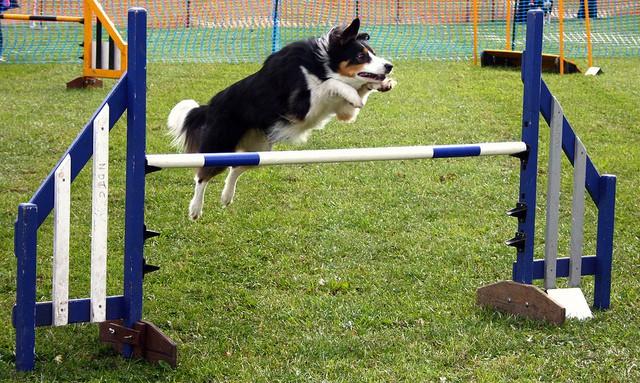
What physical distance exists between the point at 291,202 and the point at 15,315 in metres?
3.53

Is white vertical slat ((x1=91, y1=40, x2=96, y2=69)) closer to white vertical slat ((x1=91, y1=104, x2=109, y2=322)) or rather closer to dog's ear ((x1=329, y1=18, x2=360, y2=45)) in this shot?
dog's ear ((x1=329, y1=18, x2=360, y2=45))

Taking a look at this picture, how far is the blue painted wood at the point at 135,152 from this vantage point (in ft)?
13.0

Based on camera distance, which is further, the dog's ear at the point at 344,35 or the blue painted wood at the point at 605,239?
the dog's ear at the point at 344,35

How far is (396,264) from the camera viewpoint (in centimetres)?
572

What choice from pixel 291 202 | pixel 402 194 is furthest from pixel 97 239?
pixel 402 194

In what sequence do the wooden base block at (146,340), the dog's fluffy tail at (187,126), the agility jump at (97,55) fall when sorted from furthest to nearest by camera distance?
the agility jump at (97,55)
the dog's fluffy tail at (187,126)
the wooden base block at (146,340)

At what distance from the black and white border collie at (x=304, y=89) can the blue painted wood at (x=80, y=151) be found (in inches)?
75.9

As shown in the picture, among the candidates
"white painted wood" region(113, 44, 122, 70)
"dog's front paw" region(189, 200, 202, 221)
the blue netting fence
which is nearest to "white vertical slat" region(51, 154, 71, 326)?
"dog's front paw" region(189, 200, 202, 221)

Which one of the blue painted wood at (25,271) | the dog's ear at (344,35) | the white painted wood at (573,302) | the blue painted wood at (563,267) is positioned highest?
the dog's ear at (344,35)

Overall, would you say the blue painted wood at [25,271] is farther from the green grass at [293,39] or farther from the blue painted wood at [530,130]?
the green grass at [293,39]

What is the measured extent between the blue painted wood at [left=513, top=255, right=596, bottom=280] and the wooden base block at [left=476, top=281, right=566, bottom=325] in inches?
5.8

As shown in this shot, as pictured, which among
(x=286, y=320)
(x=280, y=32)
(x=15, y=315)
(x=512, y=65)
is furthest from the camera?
(x=280, y=32)

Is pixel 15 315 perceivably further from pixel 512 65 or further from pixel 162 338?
pixel 512 65

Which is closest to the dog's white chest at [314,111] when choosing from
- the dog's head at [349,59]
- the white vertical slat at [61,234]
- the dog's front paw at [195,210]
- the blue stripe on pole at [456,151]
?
the dog's head at [349,59]
